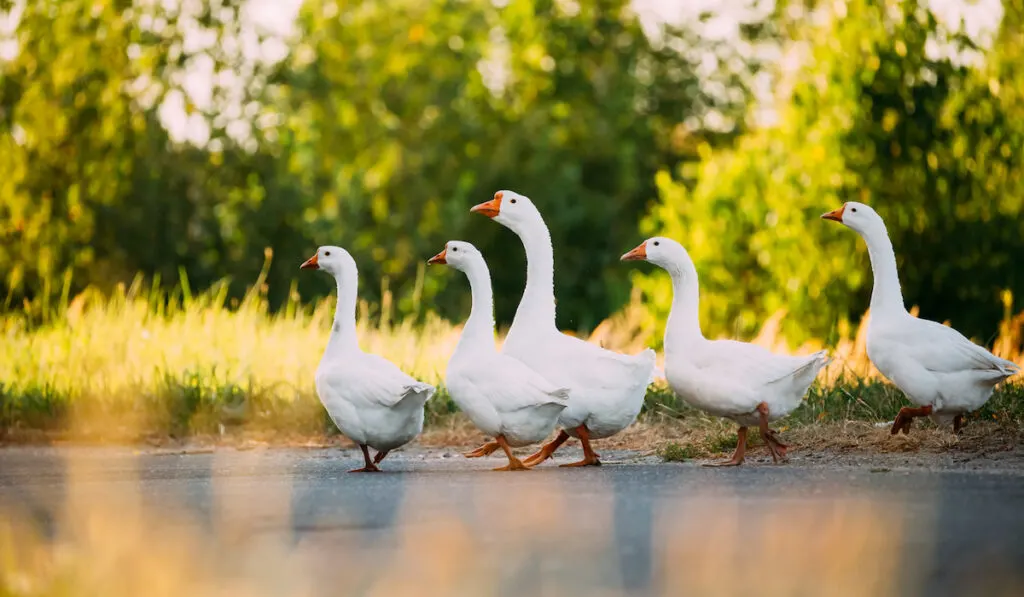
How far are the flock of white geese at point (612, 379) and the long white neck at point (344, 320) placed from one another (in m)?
0.02

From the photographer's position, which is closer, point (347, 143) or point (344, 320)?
point (344, 320)

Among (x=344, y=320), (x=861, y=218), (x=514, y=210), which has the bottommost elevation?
(x=344, y=320)

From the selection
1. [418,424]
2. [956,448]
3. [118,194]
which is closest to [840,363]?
[956,448]

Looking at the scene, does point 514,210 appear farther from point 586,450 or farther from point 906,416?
point 906,416

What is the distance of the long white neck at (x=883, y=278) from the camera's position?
11211mm

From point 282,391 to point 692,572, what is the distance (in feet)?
31.8

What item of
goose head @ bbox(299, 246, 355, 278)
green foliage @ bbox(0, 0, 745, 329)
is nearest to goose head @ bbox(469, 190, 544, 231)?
goose head @ bbox(299, 246, 355, 278)

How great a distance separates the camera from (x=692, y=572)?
6.01 m

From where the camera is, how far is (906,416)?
10.8 metres

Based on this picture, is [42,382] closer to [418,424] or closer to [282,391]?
[282,391]

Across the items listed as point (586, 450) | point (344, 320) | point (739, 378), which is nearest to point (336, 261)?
point (344, 320)

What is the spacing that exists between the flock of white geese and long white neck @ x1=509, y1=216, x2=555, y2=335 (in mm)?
59

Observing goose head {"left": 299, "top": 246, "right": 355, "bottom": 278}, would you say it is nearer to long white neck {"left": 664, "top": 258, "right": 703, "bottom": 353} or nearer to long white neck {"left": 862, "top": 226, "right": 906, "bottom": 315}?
long white neck {"left": 664, "top": 258, "right": 703, "bottom": 353}

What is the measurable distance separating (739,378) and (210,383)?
697 cm
